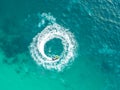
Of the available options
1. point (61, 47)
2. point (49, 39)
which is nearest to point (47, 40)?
point (49, 39)

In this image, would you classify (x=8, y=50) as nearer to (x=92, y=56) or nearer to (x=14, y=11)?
(x=14, y=11)

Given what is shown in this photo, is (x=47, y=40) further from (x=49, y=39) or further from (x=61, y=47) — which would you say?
(x=61, y=47)

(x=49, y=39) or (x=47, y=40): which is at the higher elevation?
(x=49, y=39)

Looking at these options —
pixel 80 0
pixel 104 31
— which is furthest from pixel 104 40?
pixel 80 0
